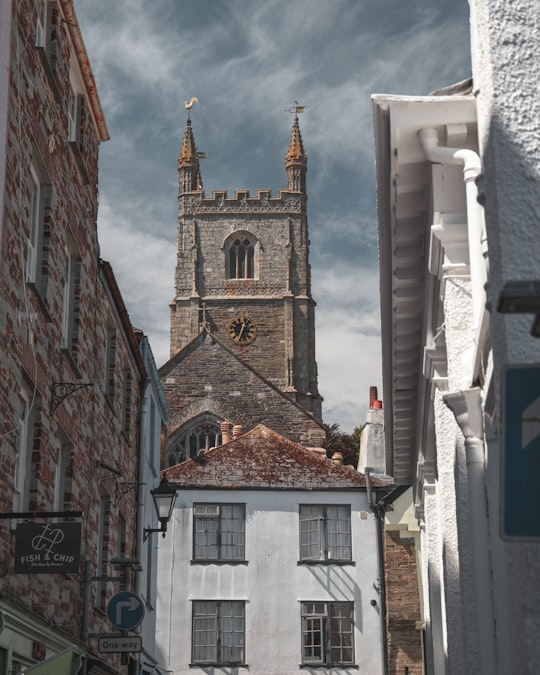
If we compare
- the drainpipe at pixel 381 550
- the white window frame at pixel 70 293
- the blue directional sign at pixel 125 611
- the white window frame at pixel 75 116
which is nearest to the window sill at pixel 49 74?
the white window frame at pixel 75 116

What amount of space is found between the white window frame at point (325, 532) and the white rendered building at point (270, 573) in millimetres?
27

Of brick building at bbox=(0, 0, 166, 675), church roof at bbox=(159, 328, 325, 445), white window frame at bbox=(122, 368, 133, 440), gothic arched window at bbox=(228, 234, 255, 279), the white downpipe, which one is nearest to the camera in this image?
the white downpipe

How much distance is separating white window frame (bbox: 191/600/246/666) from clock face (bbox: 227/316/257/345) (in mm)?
46029

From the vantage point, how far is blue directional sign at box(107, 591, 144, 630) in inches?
603

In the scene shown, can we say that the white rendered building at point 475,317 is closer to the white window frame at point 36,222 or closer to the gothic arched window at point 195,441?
the white window frame at point 36,222

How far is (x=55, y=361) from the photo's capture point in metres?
13.8

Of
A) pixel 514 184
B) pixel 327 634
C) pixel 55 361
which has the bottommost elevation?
pixel 514 184

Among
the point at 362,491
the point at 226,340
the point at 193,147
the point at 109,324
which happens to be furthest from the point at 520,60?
the point at 193,147

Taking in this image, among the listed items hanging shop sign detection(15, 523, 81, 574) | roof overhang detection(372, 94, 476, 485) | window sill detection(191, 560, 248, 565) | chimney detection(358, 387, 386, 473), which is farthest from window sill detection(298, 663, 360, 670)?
hanging shop sign detection(15, 523, 81, 574)

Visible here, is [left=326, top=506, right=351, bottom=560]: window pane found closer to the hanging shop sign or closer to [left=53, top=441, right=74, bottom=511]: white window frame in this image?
[left=53, top=441, right=74, bottom=511]: white window frame

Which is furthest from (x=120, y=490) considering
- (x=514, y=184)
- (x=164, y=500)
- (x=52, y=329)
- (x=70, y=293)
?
(x=514, y=184)

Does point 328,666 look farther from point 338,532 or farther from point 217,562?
point 217,562

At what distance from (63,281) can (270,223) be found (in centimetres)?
6626

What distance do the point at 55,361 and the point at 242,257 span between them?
66.0 metres
